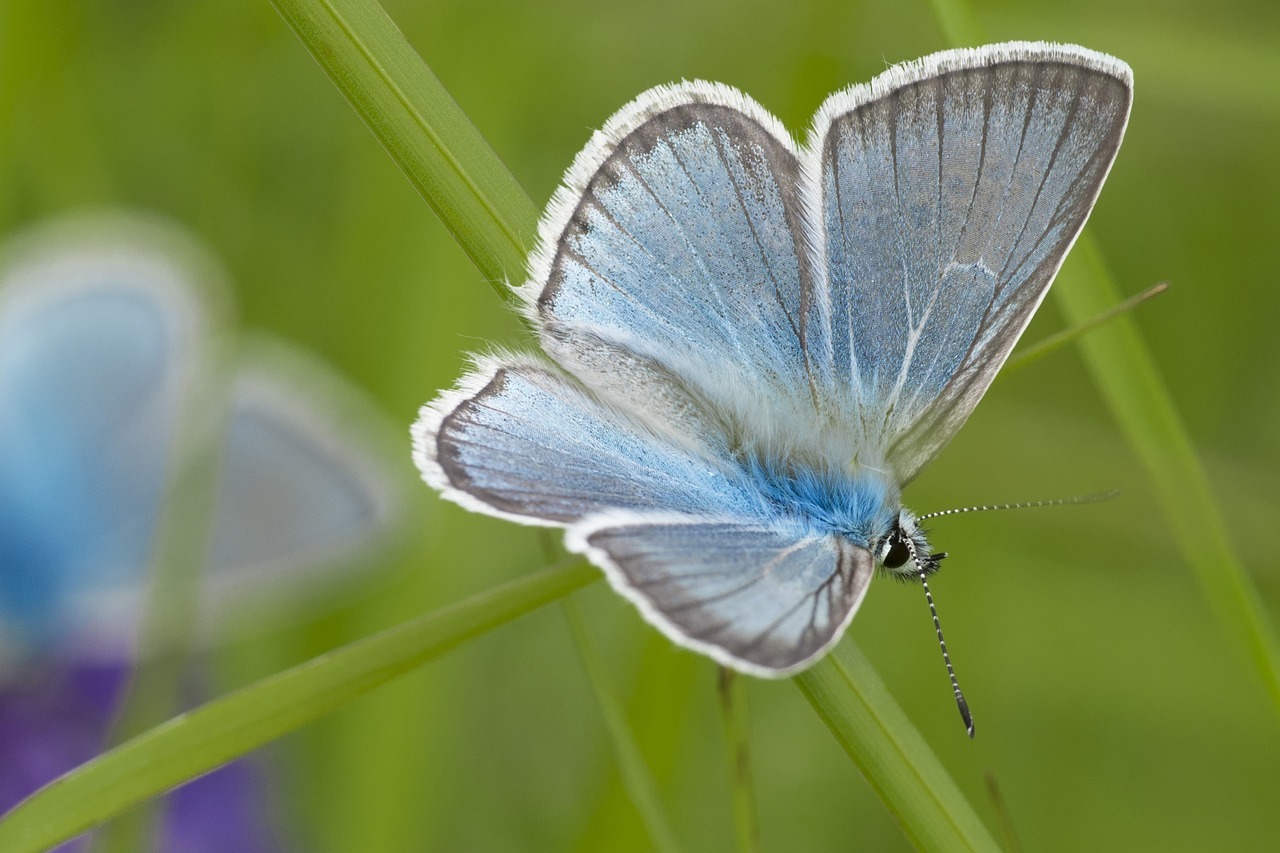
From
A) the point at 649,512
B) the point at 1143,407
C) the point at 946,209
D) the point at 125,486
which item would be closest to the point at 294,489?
the point at 125,486

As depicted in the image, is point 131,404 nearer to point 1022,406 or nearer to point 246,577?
point 246,577

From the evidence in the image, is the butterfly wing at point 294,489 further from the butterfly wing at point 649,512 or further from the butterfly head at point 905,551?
the butterfly head at point 905,551

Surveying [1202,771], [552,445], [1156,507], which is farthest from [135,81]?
[1202,771]

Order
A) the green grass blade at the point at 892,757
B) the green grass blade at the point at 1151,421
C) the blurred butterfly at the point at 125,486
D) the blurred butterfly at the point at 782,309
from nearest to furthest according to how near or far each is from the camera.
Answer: the green grass blade at the point at 892,757 < the blurred butterfly at the point at 782,309 < the green grass blade at the point at 1151,421 < the blurred butterfly at the point at 125,486

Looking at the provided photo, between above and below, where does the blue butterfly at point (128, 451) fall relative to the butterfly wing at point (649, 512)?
above

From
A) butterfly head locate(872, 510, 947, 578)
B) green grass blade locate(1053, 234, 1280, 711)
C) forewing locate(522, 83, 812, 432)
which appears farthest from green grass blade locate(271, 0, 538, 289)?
green grass blade locate(1053, 234, 1280, 711)

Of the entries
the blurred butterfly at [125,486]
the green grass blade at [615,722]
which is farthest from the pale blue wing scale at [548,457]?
the blurred butterfly at [125,486]

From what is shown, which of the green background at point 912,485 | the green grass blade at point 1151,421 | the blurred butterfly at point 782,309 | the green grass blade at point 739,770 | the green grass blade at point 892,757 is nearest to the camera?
the green grass blade at point 892,757
